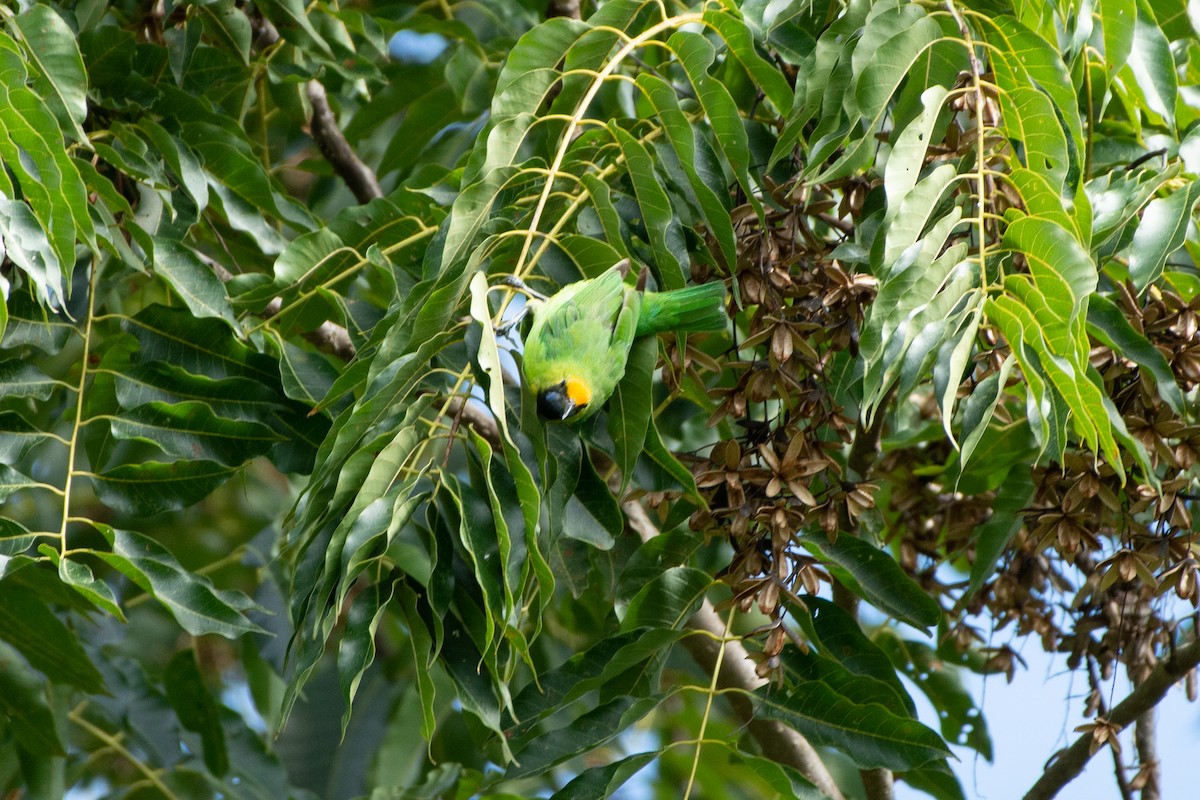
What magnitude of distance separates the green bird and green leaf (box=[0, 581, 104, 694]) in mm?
1172

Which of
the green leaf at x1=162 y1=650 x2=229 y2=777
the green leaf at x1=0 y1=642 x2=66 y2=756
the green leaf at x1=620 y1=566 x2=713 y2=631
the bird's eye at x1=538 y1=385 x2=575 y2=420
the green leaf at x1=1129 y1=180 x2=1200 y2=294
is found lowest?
the green leaf at x1=162 y1=650 x2=229 y2=777

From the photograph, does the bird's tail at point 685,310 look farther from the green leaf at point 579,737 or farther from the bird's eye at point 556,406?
the green leaf at point 579,737

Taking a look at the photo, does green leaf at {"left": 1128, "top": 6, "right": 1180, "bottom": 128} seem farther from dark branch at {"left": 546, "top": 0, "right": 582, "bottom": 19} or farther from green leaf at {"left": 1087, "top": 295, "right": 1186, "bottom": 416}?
dark branch at {"left": 546, "top": 0, "right": 582, "bottom": 19}

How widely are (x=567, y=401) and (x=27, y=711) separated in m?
1.68

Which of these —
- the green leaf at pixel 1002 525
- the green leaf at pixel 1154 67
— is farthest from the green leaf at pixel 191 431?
the green leaf at pixel 1154 67

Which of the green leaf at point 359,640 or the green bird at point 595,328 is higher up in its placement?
the green bird at point 595,328

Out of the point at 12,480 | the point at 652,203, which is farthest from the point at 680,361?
the point at 12,480

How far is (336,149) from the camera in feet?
12.1

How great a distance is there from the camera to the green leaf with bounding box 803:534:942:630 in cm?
225

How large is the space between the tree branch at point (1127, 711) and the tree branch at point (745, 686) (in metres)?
0.52

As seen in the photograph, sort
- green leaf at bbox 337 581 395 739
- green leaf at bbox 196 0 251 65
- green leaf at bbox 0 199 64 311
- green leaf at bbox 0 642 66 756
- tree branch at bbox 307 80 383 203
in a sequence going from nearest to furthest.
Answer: green leaf at bbox 337 581 395 739
green leaf at bbox 0 199 64 311
green leaf at bbox 196 0 251 65
green leaf at bbox 0 642 66 756
tree branch at bbox 307 80 383 203

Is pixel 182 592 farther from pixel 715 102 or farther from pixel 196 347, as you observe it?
pixel 715 102

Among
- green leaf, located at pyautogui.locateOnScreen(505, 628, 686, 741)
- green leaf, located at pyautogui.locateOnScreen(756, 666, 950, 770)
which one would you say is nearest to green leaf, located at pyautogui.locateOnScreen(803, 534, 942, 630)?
green leaf, located at pyautogui.locateOnScreen(756, 666, 950, 770)

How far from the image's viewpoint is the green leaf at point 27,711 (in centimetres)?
293
